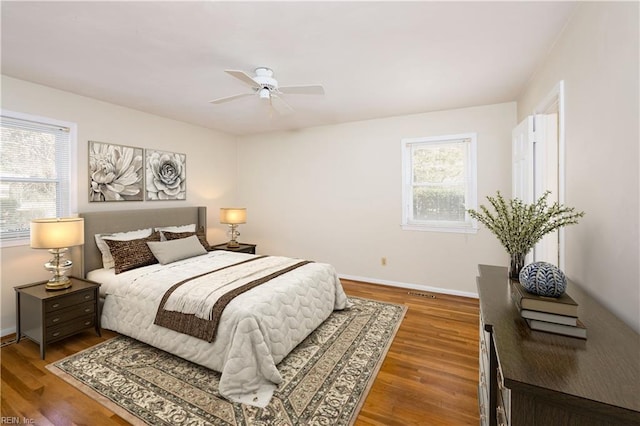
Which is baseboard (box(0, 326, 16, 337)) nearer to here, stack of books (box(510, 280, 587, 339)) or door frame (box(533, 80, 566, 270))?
stack of books (box(510, 280, 587, 339))

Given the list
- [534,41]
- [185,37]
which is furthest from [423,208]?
[185,37]

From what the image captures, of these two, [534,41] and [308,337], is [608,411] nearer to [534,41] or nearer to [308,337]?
[308,337]

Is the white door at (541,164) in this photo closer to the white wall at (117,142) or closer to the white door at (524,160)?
the white door at (524,160)

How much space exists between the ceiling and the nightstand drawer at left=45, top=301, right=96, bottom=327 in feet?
7.10

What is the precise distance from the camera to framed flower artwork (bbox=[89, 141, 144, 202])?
344 cm

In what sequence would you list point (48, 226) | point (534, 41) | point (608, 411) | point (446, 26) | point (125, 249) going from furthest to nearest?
point (125, 249) < point (48, 226) < point (534, 41) < point (446, 26) < point (608, 411)

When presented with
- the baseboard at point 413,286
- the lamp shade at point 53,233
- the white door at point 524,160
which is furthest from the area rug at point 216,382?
the white door at point 524,160

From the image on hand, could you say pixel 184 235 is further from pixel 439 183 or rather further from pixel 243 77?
pixel 439 183

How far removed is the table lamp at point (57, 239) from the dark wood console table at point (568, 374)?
3338mm

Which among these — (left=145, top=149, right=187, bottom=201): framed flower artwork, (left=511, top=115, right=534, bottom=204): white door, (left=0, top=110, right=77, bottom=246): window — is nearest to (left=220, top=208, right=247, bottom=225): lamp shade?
(left=145, top=149, right=187, bottom=201): framed flower artwork

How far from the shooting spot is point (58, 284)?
2.66 metres

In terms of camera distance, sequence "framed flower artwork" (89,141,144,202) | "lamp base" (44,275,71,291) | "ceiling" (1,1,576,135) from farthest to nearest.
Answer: "framed flower artwork" (89,141,144,202) → "lamp base" (44,275,71,291) → "ceiling" (1,1,576,135)

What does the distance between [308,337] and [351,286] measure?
168 centimetres

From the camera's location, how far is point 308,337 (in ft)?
9.02
